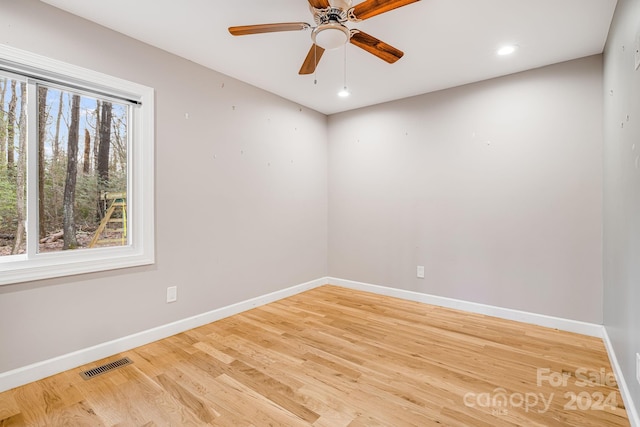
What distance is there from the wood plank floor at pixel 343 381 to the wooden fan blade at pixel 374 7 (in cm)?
220

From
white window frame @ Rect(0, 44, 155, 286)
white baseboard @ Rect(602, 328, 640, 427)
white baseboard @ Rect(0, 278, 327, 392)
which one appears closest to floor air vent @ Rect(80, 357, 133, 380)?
white baseboard @ Rect(0, 278, 327, 392)

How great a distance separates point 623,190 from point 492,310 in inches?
69.0

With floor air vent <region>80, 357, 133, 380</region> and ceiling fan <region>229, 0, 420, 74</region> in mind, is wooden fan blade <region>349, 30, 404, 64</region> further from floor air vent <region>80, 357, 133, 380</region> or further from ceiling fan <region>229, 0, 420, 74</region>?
floor air vent <region>80, 357, 133, 380</region>

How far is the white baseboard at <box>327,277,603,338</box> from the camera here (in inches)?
107

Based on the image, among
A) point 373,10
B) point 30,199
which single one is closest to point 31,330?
point 30,199

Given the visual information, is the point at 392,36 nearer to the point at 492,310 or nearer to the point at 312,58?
the point at 312,58

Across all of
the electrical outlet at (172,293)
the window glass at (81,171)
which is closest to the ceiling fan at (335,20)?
the window glass at (81,171)

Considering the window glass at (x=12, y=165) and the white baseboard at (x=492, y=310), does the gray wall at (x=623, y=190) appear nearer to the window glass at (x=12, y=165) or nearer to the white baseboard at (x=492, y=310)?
the white baseboard at (x=492, y=310)

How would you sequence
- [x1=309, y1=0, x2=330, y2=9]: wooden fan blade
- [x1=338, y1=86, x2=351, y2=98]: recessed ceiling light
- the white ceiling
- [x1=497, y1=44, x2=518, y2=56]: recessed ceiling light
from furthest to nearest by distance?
[x1=338, y1=86, x2=351, y2=98]: recessed ceiling light < [x1=497, y1=44, x2=518, y2=56]: recessed ceiling light < the white ceiling < [x1=309, y1=0, x2=330, y2=9]: wooden fan blade

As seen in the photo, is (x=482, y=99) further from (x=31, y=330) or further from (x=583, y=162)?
(x=31, y=330)

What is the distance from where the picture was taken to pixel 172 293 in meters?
2.71

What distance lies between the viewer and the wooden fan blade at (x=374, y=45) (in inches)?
74.1

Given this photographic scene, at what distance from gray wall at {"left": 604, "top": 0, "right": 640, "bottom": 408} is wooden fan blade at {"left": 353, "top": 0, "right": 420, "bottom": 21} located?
118 centimetres

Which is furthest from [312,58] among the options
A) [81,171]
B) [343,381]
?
[343,381]
